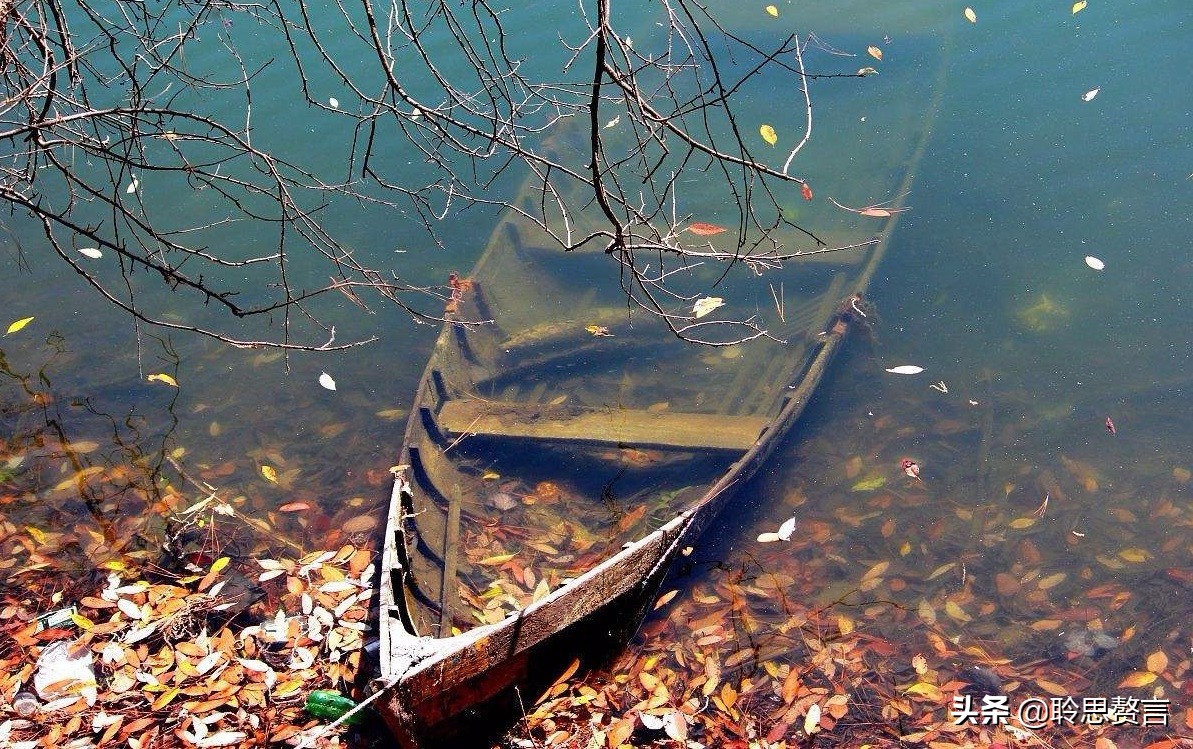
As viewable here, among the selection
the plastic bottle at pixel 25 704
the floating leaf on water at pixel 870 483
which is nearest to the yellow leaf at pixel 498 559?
the plastic bottle at pixel 25 704

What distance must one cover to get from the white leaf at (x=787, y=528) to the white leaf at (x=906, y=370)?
1.89 meters

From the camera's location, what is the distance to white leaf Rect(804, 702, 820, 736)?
4066 mm

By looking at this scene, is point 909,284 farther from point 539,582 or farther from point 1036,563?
point 539,582

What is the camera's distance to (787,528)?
5.39 m

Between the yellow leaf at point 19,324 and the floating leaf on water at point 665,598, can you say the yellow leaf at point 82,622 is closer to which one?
the floating leaf on water at point 665,598

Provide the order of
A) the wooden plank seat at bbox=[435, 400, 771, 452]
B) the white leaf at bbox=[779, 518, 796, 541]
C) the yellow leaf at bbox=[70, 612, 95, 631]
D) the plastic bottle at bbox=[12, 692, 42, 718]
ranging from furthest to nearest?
the wooden plank seat at bbox=[435, 400, 771, 452]
the white leaf at bbox=[779, 518, 796, 541]
the yellow leaf at bbox=[70, 612, 95, 631]
the plastic bottle at bbox=[12, 692, 42, 718]

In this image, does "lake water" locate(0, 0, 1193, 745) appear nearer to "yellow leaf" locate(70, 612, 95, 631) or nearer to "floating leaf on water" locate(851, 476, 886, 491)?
"floating leaf on water" locate(851, 476, 886, 491)

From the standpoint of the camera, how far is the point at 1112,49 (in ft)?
33.0

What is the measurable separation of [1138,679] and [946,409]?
2.35m

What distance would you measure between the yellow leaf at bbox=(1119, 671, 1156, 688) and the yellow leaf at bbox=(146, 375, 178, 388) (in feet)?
23.2

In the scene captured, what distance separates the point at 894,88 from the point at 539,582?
7.97m

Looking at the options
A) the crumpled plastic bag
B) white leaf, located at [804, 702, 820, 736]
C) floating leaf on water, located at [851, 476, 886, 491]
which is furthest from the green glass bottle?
floating leaf on water, located at [851, 476, 886, 491]

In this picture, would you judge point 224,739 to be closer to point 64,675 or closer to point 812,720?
point 64,675

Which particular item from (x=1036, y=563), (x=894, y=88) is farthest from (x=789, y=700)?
(x=894, y=88)
